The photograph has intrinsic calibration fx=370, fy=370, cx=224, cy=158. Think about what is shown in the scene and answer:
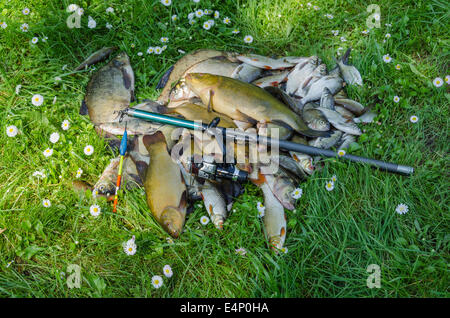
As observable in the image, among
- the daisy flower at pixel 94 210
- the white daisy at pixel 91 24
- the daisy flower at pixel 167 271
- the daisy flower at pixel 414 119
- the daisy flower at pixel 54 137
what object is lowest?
the daisy flower at pixel 167 271

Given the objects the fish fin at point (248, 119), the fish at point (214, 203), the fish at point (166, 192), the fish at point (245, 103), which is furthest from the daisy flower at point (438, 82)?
the fish at point (166, 192)

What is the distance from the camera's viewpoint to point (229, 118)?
3.03 meters

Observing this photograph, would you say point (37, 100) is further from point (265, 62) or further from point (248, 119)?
point (265, 62)

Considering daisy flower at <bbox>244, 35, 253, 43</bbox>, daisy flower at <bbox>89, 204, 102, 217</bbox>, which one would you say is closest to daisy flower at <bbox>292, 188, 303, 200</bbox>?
daisy flower at <bbox>89, 204, 102, 217</bbox>

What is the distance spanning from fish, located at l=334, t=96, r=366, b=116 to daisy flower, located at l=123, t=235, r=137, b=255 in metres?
2.03

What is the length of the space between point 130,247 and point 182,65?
6.05ft

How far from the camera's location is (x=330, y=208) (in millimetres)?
2742

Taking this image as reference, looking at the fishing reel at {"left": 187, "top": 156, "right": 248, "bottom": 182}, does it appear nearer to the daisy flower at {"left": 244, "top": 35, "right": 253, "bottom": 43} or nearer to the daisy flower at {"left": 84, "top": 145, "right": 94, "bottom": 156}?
the daisy flower at {"left": 84, "top": 145, "right": 94, "bottom": 156}

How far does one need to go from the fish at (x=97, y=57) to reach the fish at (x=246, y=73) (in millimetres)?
1401

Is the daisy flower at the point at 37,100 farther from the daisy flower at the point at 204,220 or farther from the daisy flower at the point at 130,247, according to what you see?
the daisy flower at the point at 204,220

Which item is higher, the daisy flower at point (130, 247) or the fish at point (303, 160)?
the fish at point (303, 160)

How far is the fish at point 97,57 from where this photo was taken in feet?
12.2
